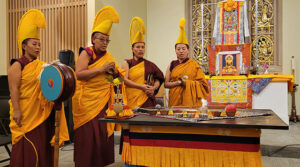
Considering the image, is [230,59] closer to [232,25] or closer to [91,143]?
[232,25]

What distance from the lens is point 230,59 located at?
5.63 m

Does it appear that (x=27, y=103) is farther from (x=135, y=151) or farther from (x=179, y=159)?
(x=179, y=159)

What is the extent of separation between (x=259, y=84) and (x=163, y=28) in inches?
127

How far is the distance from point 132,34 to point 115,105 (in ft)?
4.26

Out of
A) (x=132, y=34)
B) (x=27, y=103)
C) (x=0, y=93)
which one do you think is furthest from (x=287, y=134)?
(x=0, y=93)

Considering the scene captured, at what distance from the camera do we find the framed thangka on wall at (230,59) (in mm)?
5500

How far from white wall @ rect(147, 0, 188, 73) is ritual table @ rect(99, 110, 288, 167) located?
548 cm

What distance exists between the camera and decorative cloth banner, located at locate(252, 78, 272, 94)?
202 inches

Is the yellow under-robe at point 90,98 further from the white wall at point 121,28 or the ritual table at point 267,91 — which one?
the ritual table at point 267,91

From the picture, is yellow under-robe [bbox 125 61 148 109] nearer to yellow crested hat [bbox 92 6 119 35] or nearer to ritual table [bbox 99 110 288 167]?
yellow crested hat [bbox 92 6 119 35]

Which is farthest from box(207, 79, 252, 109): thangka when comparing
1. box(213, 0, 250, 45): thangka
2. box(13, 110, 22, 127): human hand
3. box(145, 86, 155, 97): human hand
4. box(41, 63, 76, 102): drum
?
box(13, 110, 22, 127): human hand

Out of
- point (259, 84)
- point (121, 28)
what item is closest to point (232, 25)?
point (259, 84)

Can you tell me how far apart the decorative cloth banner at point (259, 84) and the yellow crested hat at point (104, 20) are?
3573 mm

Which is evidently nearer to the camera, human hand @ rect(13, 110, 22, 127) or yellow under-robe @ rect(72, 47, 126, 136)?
human hand @ rect(13, 110, 22, 127)
